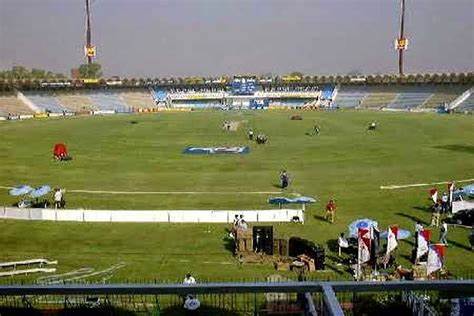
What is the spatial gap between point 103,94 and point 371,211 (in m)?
129

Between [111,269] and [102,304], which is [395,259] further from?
[102,304]

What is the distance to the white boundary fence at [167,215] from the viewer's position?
100ft

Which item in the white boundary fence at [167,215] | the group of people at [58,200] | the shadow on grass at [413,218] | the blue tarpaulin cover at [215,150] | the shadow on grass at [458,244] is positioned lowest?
the shadow on grass at [458,244]

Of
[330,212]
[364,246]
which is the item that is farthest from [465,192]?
[364,246]

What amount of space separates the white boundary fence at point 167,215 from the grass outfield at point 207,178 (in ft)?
2.11

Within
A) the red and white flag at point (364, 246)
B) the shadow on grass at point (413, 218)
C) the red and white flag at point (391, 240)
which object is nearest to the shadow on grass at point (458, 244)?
the shadow on grass at point (413, 218)

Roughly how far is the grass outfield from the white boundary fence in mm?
643

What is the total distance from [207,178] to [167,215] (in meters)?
13.0

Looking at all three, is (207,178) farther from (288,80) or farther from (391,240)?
(288,80)

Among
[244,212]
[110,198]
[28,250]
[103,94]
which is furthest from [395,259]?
[103,94]

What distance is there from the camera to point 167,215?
30844 millimetres

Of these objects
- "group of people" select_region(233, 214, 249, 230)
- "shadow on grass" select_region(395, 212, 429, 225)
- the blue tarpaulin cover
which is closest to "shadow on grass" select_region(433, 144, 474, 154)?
the blue tarpaulin cover

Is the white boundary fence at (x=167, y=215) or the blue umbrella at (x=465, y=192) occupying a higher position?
the blue umbrella at (x=465, y=192)

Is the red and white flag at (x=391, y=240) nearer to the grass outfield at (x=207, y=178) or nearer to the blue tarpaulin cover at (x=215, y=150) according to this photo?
the grass outfield at (x=207, y=178)
